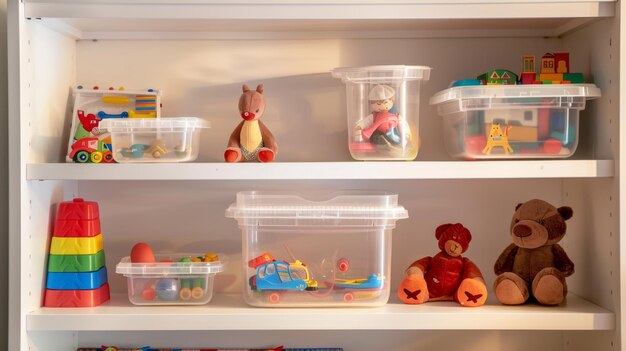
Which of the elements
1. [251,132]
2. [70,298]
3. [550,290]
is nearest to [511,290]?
[550,290]

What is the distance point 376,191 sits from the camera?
1.71m

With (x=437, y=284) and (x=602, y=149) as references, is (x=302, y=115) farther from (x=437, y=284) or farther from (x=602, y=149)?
(x=602, y=149)

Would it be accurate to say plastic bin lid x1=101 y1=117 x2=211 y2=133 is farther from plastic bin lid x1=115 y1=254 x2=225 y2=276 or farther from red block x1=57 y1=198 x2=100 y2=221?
plastic bin lid x1=115 y1=254 x2=225 y2=276

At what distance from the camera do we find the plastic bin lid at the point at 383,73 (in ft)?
5.14

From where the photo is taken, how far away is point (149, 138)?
5.14 feet

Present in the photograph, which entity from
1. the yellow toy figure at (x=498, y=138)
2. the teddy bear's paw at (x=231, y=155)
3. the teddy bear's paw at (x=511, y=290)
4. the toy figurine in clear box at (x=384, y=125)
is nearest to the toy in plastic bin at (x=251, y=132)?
the teddy bear's paw at (x=231, y=155)

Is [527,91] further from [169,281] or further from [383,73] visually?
[169,281]

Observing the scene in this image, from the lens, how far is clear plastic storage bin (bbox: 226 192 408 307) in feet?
5.10

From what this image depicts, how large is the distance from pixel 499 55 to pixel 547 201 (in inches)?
14.3

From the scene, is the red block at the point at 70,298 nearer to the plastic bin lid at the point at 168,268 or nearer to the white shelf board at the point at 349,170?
the plastic bin lid at the point at 168,268

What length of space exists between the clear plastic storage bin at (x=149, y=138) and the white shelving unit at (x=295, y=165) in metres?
0.05

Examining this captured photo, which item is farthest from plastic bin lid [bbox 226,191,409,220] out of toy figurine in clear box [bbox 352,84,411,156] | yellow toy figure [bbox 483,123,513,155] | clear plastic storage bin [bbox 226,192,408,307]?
yellow toy figure [bbox 483,123,513,155]

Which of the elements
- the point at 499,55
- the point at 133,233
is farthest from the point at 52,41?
the point at 499,55

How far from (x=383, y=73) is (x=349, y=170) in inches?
8.8
